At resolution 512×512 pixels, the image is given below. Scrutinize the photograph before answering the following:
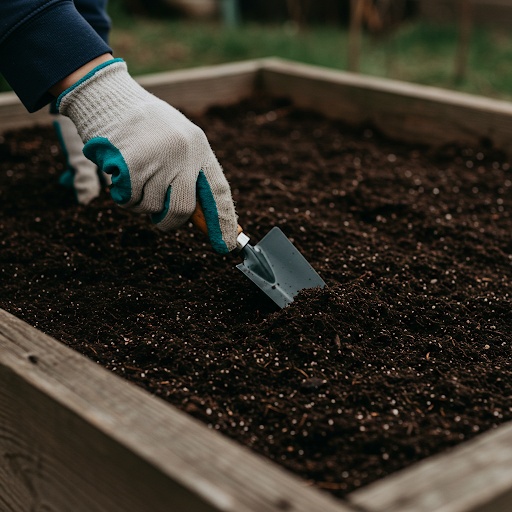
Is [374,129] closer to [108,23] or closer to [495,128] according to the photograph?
[495,128]

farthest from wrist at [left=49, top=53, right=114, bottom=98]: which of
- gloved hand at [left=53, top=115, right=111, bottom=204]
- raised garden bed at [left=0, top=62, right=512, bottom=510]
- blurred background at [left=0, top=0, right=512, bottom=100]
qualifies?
blurred background at [left=0, top=0, right=512, bottom=100]

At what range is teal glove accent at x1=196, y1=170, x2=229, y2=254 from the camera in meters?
1.42

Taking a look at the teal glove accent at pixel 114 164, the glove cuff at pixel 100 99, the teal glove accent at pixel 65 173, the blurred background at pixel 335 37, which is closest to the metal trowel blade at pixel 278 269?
the teal glove accent at pixel 114 164

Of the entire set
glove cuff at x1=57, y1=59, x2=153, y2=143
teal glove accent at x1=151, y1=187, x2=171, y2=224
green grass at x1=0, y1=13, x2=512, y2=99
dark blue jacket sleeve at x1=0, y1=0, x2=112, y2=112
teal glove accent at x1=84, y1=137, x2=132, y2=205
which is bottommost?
green grass at x1=0, y1=13, x2=512, y2=99

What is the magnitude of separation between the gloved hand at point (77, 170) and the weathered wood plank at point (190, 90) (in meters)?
0.61

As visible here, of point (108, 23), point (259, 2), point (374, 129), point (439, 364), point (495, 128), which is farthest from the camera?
point (259, 2)

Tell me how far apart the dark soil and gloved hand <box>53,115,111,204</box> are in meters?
0.04

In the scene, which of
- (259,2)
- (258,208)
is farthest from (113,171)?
(259,2)

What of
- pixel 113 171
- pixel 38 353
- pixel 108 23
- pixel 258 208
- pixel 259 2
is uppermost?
pixel 108 23

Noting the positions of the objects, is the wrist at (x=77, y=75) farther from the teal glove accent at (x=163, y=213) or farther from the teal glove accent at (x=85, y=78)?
the teal glove accent at (x=163, y=213)

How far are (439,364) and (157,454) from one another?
720 mm

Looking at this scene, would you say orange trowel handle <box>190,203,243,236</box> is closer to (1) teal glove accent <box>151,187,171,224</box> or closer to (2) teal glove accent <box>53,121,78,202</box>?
(1) teal glove accent <box>151,187,171,224</box>

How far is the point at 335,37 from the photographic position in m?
6.05

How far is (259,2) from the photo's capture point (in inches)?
289
